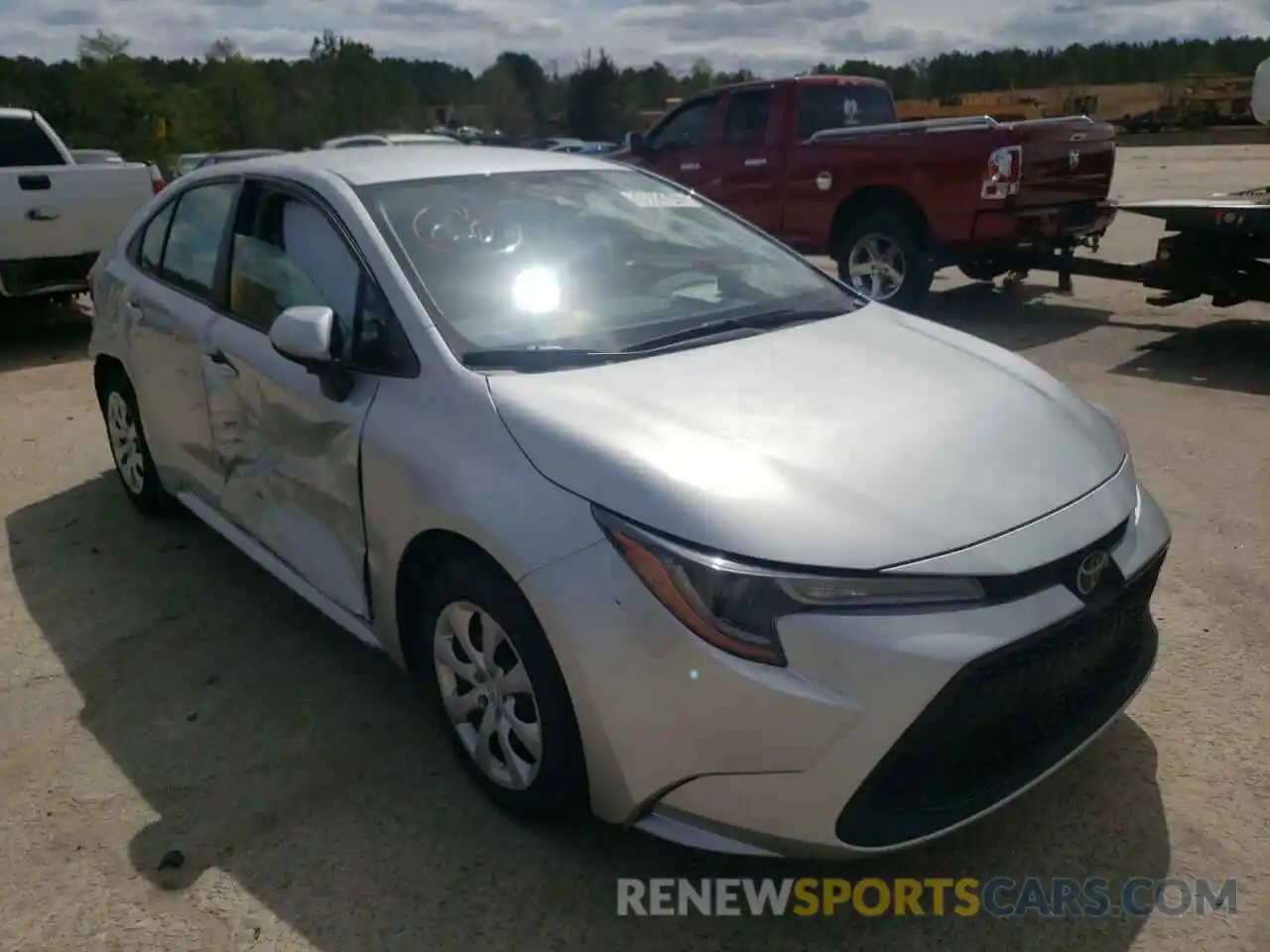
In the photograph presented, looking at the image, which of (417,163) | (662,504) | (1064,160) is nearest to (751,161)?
(1064,160)

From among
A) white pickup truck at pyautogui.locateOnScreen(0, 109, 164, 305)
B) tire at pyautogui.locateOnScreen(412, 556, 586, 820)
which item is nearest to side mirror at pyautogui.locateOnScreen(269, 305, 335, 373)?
tire at pyautogui.locateOnScreen(412, 556, 586, 820)

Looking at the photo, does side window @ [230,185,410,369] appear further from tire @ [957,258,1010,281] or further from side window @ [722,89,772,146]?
side window @ [722,89,772,146]

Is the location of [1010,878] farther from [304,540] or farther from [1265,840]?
[304,540]

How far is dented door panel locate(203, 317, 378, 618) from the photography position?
3.08 meters

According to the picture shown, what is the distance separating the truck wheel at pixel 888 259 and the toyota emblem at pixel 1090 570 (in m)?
6.68

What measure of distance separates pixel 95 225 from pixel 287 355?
6.91 m

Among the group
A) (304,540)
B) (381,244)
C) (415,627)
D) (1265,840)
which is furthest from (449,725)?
(1265,840)

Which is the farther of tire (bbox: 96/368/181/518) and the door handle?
tire (bbox: 96/368/181/518)

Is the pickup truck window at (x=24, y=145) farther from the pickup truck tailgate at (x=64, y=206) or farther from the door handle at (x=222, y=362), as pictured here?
the door handle at (x=222, y=362)

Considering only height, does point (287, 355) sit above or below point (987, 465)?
above

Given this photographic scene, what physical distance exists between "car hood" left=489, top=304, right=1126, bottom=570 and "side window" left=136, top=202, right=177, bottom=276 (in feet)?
8.13

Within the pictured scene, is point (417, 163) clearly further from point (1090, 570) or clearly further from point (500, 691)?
point (1090, 570)

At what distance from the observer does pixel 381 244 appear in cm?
310

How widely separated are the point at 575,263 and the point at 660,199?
78 centimetres
